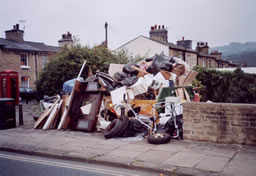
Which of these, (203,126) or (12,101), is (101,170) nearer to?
(203,126)

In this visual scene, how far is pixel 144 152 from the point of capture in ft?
23.3

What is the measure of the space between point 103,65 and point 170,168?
1166 cm

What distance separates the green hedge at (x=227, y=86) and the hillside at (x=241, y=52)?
2955cm

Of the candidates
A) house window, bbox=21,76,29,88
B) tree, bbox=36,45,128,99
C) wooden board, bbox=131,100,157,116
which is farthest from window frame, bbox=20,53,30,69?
wooden board, bbox=131,100,157,116

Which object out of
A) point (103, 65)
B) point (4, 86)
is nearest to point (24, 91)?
point (4, 86)

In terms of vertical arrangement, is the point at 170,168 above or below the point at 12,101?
below

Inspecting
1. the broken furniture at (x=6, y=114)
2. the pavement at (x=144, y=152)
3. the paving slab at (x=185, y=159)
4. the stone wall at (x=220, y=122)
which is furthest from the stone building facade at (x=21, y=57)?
the paving slab at (x=185, y=159)

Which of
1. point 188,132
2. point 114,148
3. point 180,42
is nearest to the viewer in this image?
point 114,148

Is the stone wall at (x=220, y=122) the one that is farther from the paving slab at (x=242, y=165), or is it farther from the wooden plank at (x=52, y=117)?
the wooden plank at (x=52, y=117)

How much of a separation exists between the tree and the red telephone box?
4.34 m

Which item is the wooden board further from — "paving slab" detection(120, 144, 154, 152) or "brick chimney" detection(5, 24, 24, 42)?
"brick chimney" detection(5, 24, 24, 42)

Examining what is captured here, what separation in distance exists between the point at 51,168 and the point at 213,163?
3.70 metres

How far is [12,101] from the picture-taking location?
11.2 metres

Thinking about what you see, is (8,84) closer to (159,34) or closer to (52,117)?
(52,117)
